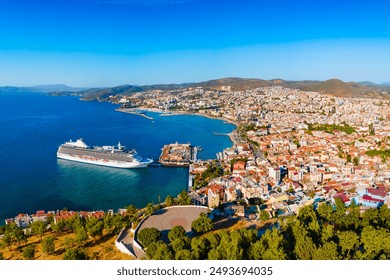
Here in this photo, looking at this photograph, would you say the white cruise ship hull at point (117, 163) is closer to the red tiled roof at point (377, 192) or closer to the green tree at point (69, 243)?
the green tree at point (69, 243)

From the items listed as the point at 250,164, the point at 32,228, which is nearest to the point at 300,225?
the point at 32,228

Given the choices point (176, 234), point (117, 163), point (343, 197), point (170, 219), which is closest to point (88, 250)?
point (170, 219)

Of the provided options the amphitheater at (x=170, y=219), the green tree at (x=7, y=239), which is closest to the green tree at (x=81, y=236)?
the amphitheater at (x=170, y=219)

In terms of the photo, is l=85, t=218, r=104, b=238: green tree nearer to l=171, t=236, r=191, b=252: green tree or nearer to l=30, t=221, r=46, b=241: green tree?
l=30, t=221, r=46, b=241: green tree

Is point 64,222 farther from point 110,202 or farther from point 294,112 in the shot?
point 294,112

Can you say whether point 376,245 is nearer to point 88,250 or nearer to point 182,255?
point 182,255
